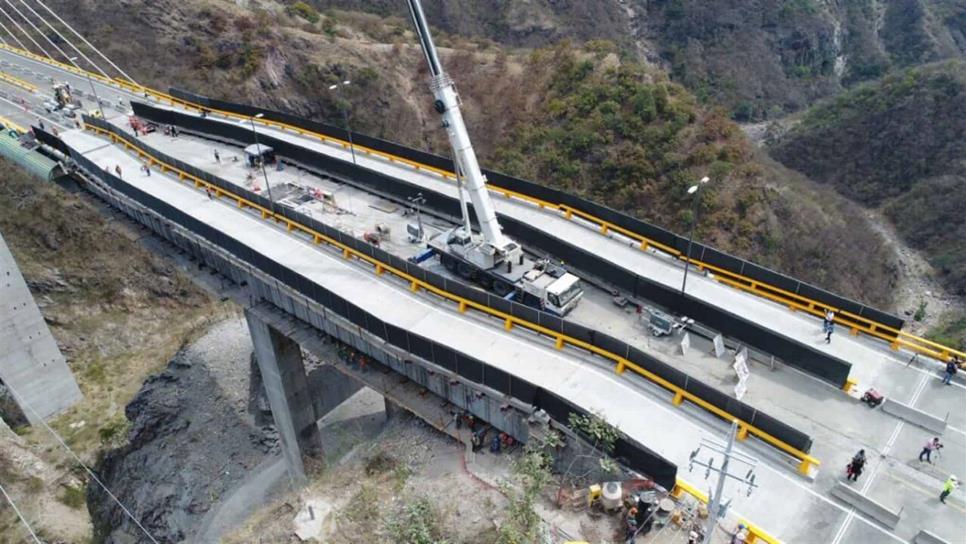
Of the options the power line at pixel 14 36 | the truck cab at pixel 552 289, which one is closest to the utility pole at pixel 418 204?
the truck cab at pixel 552 289

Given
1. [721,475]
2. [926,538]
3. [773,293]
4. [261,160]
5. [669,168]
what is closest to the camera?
[721,475]

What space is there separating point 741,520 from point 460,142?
67.5 ft

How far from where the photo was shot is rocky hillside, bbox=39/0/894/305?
54062 millimetres

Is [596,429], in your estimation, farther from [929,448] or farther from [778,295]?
[778,295]

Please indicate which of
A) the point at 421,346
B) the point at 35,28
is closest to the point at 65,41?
the point at 35,28

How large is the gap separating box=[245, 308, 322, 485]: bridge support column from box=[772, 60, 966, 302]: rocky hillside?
8033 cm

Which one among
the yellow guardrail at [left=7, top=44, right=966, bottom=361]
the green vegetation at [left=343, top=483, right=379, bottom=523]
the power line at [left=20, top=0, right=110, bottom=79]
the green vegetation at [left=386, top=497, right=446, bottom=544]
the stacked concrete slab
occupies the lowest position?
the stacked concrete slab

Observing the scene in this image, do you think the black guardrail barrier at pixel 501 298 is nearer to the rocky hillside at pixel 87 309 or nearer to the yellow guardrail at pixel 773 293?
the yellow guardrail at pixel 773 293

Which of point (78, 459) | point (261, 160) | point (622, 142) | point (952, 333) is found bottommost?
point (78, 459)

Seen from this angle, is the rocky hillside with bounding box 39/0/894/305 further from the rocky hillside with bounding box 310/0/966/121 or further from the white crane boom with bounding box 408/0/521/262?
the white crane boom with bounding box 408/0/521/262

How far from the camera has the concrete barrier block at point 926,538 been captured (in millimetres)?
19641

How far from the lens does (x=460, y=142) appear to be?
29.5m

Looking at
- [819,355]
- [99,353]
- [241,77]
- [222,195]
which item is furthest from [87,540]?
[241,77]

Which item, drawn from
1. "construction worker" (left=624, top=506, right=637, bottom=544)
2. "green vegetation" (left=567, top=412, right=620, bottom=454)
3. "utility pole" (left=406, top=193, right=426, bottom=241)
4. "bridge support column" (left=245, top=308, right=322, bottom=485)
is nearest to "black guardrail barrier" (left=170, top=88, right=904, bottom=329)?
"utility pole" (left=406, top=193, right=426, bottom=241)
